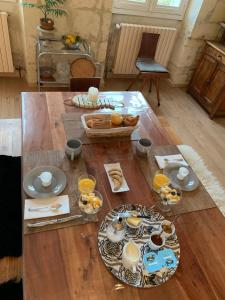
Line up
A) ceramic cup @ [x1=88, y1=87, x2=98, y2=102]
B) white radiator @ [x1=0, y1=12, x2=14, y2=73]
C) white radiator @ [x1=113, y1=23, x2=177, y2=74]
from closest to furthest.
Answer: ceramic cup @ [x1=88, y1=87, x2=98, y2=102]
white radiator @ [x1=0, y1=12, x2=14, y2=73]
white radiator @ [x1=113, y1=23, x2=177, y2=74]

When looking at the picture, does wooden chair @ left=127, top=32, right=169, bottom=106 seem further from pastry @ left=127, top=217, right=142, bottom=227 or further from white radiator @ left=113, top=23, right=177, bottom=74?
pastry @ left=127, top=217, right=142, bottom=227

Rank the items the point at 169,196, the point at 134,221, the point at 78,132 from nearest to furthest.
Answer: the point at 134,221, the point at 169,196, the point at 78,132

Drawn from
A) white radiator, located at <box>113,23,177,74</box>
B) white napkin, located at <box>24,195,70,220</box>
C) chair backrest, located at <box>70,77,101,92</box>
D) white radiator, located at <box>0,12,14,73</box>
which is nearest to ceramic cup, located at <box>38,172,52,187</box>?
white napkin, located at <box>24,195,70,220</box>

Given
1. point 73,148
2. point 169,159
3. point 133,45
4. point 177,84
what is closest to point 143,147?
point 169,159

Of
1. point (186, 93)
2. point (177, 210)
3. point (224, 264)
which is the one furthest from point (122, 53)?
point (224, 264)

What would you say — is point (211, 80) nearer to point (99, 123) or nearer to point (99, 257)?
point (99, 123)

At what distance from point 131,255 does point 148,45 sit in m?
2.94

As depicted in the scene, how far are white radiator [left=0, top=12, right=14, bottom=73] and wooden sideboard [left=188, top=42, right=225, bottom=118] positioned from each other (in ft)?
8.33

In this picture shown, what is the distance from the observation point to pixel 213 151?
2.72 meters

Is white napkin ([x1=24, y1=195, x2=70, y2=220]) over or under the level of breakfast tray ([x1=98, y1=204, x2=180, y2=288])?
under

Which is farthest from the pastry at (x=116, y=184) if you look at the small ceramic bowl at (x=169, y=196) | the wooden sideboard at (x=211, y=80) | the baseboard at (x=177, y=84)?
the baseboard at (x=177, y=84)

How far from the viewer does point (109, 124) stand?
1.49 meters

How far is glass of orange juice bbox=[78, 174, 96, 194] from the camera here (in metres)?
1.11

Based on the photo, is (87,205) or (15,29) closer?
(87,205)
